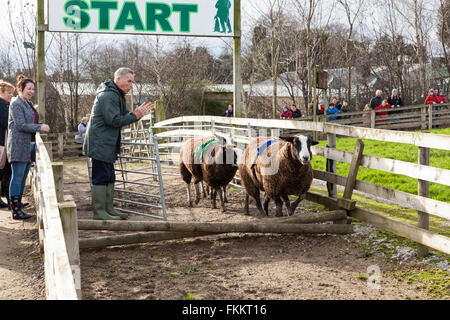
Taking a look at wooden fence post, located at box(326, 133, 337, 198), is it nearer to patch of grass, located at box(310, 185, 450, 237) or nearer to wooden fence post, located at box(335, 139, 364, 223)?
wooden fence post, located at box(335, 139, 364, 223)

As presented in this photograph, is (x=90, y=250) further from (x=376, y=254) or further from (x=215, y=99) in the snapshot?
(x=215, y=99)

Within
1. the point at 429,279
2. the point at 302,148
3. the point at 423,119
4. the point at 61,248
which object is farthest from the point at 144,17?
the point at 423,119

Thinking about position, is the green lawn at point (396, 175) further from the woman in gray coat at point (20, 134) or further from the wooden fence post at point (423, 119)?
the wooden fence post at point (423, 119)

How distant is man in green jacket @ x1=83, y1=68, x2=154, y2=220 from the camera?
5.63 metres

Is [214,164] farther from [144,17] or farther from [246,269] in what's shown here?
[144,17]

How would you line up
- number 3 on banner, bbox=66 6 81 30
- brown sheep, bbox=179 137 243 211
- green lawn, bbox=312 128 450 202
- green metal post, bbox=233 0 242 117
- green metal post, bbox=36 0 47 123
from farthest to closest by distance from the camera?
green metal post, bbox=233 0 242 117 → green metal post, bbox=36 0 47 123 → number 3 on banner, bbox=66 6 81 30 → green lawn, bbox=312 128 450 202 → brown sheep, bbox=179 137 243 211

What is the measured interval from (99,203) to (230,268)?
7.22 ft

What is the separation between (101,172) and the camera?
19.0ft

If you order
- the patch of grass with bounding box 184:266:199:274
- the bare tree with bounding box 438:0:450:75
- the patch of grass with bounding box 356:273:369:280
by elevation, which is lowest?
the patch of grass with bounding box 356:273:369:280

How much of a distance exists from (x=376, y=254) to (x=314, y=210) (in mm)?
1999

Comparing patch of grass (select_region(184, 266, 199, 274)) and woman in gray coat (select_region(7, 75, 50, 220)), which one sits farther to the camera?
woman in gray coat (select_region(7, 75, 50, 220))

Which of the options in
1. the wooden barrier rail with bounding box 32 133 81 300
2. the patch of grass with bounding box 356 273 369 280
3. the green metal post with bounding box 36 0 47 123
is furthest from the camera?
the green metal post with bounding box 36 0 47 123

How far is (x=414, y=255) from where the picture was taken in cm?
465

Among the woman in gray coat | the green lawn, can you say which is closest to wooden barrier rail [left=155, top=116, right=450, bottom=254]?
the green lawn
